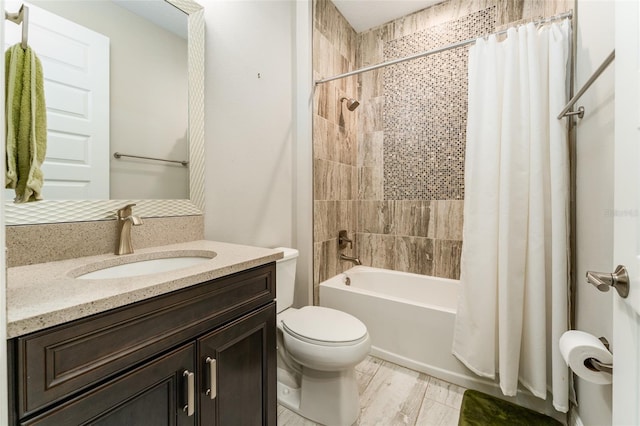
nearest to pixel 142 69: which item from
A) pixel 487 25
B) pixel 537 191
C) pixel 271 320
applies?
pixel 271 320

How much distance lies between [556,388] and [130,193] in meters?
2.10

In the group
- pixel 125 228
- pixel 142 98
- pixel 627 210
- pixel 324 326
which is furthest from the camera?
pixel 324 326

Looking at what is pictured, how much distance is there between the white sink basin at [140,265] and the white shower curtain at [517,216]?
1.41 metres

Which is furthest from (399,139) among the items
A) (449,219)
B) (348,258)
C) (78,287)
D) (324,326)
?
(78,287)

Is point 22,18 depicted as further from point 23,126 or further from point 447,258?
point 447,258

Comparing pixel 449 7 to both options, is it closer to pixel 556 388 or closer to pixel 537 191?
pixel 537 191

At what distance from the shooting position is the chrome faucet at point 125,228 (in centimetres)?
105

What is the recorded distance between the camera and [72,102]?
991mm

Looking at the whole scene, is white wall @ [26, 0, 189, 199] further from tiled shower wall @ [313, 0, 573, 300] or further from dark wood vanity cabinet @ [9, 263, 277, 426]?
tiled shower wall @ [313, 0, 573, 300]

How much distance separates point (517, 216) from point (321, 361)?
123 cm

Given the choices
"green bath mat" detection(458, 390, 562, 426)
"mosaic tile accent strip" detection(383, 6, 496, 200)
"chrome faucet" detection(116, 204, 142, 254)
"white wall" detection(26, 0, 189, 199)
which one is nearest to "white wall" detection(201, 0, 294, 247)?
"white wall" detection(26, 0, 189, 199)

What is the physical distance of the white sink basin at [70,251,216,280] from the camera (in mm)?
→ 926

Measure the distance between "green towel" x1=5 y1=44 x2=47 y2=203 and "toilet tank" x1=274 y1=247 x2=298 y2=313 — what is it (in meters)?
1.05

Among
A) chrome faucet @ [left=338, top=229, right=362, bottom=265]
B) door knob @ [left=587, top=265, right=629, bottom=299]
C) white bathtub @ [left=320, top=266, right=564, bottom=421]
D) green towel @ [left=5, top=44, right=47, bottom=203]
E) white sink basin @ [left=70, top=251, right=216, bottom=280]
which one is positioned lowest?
white bathtub @ [left=320, top=266, right=564, bottom=421]
